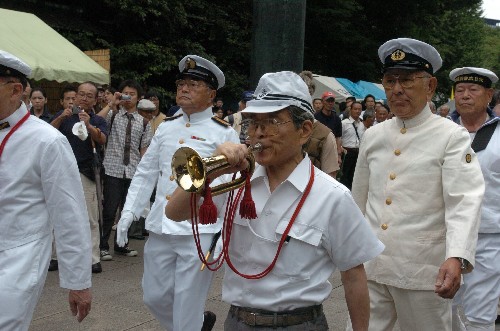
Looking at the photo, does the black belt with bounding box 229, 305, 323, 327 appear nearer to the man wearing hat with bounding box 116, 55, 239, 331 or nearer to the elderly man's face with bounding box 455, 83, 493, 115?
the man wearing hat with bounding box 116, 55, 239, 331

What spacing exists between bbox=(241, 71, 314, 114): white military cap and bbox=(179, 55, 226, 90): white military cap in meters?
2.42

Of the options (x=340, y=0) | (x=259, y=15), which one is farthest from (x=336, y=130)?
(x=340, y=0)

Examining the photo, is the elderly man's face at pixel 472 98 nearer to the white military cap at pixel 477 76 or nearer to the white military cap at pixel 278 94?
the white military cap at pixel 477 76

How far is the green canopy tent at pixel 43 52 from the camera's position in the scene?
1293 centimetres

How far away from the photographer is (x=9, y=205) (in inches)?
145

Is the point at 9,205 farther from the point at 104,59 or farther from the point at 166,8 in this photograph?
the point at 166,8

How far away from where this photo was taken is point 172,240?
205 inches

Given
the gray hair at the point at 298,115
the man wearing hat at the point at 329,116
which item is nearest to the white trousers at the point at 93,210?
the man wearing hat at the point at 329,116

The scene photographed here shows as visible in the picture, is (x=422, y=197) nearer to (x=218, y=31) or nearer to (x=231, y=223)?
(x=231, y=223)

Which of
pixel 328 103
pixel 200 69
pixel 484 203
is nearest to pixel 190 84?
pixel 200 69

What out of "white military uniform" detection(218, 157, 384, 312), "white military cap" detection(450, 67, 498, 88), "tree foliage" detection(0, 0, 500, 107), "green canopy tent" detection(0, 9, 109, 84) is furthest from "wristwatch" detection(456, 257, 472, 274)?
"tree foliage" detection(0, 0, 500, 107)

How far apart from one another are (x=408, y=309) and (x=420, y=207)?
1.82 ft

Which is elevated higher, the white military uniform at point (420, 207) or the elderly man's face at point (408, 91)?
the elderly man's face at point (408, 91)

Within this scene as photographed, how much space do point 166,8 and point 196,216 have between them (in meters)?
17.2
